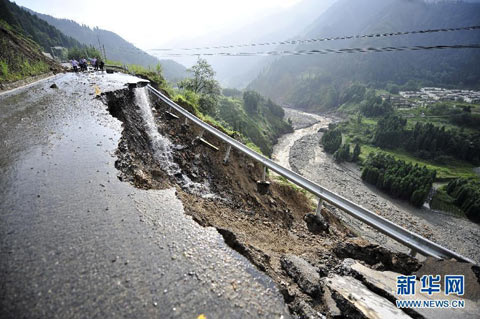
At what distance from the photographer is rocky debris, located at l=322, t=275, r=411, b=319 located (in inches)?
112

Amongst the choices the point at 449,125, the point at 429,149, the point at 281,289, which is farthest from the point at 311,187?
the point at 449,125

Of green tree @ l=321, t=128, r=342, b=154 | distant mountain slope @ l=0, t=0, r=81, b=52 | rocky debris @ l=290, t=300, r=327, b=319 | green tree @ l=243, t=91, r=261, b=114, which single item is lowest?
green tree @ l=321, t=128, r=342, b=154

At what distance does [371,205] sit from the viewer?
164 feet

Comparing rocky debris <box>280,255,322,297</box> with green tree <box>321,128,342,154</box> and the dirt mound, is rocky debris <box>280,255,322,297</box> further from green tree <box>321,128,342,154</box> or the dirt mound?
green tree <box>321,128,342,154</box>

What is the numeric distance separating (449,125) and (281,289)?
150952 millimetres

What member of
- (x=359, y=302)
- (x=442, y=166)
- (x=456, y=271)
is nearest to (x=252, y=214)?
(x=359, y=302)

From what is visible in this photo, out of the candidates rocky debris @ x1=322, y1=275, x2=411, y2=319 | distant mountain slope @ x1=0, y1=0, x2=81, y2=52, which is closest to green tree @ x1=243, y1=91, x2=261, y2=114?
distant mountain slope @ x1=0, y1=0, x2=81, y2=52

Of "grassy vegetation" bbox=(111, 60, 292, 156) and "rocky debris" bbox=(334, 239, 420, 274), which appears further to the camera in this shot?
"grassy vegetation" bbox=(111, 60, 292, 156)

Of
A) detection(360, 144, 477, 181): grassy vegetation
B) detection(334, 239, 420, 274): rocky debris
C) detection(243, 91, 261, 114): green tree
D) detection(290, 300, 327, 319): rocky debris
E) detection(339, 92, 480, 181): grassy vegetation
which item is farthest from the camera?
detection(243, 91, 261, 114): green tree

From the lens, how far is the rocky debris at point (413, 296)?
3.03 m

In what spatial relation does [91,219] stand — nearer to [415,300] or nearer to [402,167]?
[415,300]

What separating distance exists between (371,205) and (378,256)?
178 ft

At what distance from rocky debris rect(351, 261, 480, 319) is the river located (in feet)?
112

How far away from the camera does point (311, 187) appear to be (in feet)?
23.7
